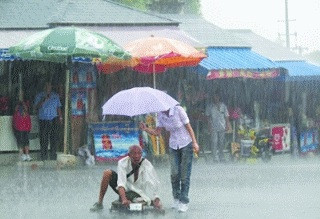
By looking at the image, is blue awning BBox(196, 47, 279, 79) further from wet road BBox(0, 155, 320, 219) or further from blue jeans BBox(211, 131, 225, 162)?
wet road BBox(0, 155, 320, 219)

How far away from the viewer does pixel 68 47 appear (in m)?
19.7

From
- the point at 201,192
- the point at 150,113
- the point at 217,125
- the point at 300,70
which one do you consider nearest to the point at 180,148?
the point at 201,192

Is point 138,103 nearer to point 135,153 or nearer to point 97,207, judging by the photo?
point 135,153

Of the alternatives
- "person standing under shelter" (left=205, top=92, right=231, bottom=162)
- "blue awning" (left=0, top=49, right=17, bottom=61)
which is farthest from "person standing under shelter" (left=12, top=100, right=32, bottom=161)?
"person standing under shelter" (left=205, top=92, right=231, bottom=162)

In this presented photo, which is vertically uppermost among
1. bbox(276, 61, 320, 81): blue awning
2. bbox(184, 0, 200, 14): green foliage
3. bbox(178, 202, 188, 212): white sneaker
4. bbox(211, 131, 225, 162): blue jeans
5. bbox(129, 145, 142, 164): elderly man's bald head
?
bbox(184, 0, 200, 14): green foliage

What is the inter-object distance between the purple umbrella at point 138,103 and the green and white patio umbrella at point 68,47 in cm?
618

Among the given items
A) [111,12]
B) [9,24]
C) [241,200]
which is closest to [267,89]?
[111,12]

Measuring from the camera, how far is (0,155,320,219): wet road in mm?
12711

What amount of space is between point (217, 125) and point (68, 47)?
5731 millimetres

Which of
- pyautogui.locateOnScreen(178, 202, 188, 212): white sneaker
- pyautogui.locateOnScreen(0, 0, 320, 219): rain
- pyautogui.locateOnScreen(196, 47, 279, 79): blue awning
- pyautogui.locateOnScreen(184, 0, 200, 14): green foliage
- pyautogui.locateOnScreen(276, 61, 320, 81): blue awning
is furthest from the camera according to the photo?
pyautogui.locateOnScreen(184, 0, 200, 14): green foliage

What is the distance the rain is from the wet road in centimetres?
2

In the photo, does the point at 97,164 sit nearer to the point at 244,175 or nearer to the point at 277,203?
the point at 244,175

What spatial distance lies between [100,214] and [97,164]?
9601mm

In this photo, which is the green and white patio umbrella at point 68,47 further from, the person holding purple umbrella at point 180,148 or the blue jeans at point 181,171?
the blue jeans at point 181,171
